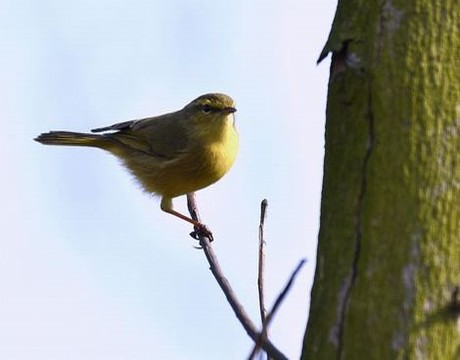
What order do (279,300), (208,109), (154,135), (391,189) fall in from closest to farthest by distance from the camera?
(279,300) → (391,189) → (208,109) → (154,135)

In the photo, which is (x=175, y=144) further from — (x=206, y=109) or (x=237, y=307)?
(x=237, y=307)

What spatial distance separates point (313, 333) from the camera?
1873 mm

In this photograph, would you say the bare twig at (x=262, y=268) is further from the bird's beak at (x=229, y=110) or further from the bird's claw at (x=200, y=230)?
the bird's beak at (x=229, y=110)

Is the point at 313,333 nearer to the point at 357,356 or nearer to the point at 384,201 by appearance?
the point at 357,356

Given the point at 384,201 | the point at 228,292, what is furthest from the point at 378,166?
the point at 228,292

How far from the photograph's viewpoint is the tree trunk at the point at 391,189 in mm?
1792

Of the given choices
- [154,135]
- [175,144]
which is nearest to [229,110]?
[175,144]

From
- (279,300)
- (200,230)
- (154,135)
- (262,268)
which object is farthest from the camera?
(154,135)

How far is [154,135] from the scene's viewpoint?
304 inches

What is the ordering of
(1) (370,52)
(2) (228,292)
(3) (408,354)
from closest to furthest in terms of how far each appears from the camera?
(3) (408,354) → (1) (370,52) → (2) (228,292)

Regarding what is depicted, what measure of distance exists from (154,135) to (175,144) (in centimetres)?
30

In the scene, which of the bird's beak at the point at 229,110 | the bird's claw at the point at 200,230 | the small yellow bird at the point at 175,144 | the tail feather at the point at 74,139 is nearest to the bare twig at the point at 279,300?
the bird's claw at the point at 200,230

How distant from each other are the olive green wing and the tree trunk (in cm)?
545

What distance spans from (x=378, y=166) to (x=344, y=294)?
298mm
